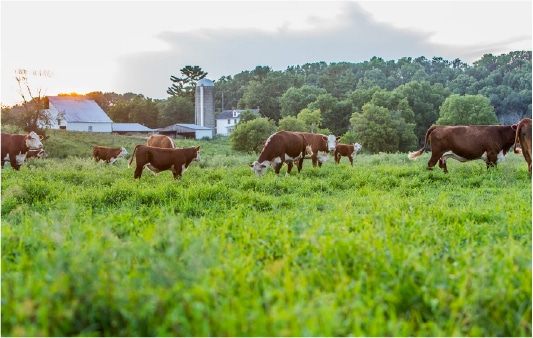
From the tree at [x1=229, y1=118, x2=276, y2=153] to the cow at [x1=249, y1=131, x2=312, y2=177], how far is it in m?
19.8

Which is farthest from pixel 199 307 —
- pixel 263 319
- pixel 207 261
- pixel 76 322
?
pixel 76 322

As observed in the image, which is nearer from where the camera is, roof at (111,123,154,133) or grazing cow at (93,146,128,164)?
grazing cow at (93,146,128,164)

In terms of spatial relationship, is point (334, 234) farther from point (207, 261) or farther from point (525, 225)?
point (525, 225)

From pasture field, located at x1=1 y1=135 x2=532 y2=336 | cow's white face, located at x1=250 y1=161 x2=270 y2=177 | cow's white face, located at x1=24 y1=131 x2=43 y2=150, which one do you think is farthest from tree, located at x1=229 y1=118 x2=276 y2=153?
pasture field, located at x1=1 y1=135 x2=532 y2=336

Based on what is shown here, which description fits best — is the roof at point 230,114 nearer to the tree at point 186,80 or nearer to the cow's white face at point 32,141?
the tree at point 186,80

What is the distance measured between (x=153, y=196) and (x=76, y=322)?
482 cm

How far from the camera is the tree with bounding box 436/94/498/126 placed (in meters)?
45.8

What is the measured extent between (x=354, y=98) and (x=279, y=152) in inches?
1588

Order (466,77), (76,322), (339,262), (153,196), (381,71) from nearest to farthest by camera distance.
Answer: (76,322) → (339,262) → (153,196) → (466,77) → (381,71)

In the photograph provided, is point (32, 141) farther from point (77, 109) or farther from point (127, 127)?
point (127, 127)

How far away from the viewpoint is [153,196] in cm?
702

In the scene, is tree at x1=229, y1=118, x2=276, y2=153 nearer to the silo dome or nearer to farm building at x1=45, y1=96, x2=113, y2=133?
farm building at x1=45, y1=96, x2=113, y2=133

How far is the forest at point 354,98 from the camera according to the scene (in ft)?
145

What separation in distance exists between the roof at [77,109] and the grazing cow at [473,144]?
99.0ft
